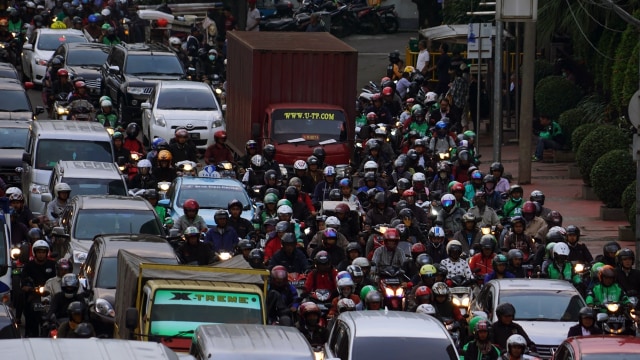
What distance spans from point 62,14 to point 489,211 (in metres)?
30.1

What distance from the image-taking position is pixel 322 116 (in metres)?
30.8

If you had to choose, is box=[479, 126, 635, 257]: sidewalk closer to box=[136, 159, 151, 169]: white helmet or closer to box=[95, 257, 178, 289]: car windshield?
box=[136, 159, 151, 169]: white helmet

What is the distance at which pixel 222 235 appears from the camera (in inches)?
919

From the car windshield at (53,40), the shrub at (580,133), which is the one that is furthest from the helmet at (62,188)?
the car windshield at (53,40)

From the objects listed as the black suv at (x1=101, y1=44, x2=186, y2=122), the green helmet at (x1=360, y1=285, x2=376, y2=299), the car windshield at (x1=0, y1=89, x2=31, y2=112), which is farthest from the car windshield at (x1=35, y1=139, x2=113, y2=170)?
the green helmet at (x1=360, y1=285, x2=376, y2=299)

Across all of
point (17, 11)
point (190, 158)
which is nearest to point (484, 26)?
point (190, 158)

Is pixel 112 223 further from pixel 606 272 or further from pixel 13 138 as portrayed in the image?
pixel 13 138

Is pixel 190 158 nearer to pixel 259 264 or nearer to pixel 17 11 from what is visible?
pixel 259 264

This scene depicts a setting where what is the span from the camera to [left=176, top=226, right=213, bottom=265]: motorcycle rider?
21.8 metres

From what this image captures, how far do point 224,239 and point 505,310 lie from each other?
20.1 feet

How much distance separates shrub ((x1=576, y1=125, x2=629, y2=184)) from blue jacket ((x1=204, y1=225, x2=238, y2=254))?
8.32 m

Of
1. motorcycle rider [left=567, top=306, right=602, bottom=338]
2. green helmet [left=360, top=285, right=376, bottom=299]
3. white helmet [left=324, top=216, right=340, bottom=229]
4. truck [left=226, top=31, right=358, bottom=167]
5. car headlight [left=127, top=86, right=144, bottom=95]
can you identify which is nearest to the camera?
motorcycle rider [left=567, top=306, right=602, bottom=338]

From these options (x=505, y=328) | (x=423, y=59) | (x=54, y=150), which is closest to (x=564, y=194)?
(x=54, y=150)

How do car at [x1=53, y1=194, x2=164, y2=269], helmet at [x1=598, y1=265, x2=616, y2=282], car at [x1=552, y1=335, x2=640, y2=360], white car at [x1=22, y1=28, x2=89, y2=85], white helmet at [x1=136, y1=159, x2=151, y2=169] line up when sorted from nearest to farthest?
car at [x1=552, y1=335, x2=640, y2=360], helmet at [x1=598, y1=265, x2=616, y2=282], car at [x1=53, y1=194, x2=164, y2=269], white helmet at [x1=136, y1=159, x2=151, y2=169], white car at [x1=22, y1=28, x2=89, y2=85]
